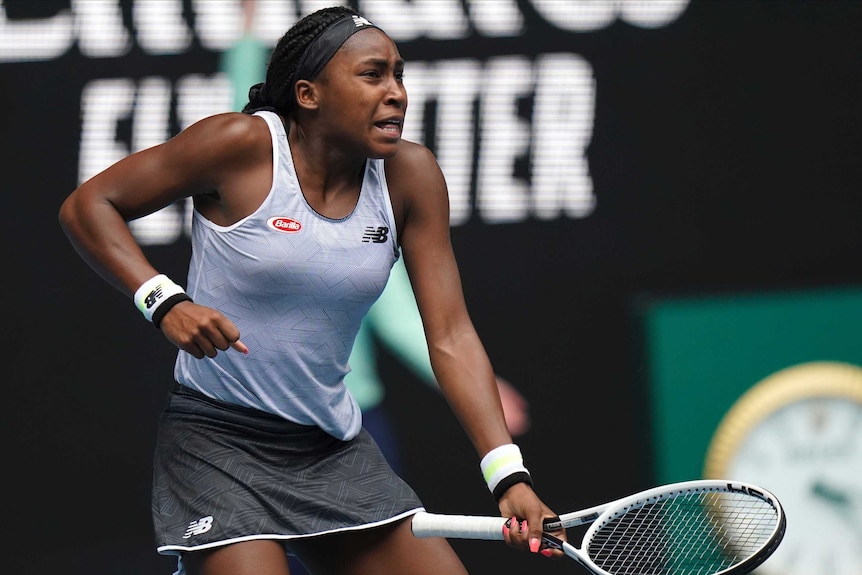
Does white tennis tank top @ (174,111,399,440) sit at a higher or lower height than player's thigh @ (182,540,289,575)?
higher

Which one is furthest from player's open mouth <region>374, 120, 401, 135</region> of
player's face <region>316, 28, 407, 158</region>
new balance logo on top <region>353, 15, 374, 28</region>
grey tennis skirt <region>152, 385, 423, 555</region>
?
grey tennis skirt <region>152, 385, 423, 555</region>

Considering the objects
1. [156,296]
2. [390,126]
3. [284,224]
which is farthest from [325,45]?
[156,296]

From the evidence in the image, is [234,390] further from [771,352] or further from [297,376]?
[771,352]

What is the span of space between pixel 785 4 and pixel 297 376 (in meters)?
2.04

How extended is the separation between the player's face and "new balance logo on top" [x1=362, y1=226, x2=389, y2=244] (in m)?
0.15

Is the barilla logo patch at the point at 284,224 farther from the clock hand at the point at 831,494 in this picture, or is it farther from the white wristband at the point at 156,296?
the clock hand at the point at 831,494

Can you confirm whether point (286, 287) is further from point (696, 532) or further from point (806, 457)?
point (806, 457)

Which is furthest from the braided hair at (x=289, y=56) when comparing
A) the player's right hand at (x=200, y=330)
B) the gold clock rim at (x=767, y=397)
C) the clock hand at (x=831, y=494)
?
the clock hand at (x=831, y=494)

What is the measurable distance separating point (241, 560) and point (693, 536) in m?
1.20

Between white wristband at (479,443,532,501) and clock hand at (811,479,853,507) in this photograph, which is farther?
clock hand at (811,479,853,507)

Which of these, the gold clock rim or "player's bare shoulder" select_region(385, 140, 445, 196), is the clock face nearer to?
the gold clock rim

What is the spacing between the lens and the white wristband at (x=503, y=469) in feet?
8.16

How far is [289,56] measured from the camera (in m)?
2.67

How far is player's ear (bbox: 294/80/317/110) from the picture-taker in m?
2.62
